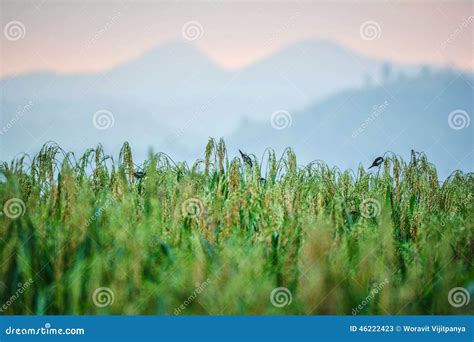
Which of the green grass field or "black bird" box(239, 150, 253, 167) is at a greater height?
"black bird" box(239, 150, 253, 167)

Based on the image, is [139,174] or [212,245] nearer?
[212,245]

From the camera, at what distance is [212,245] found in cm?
410

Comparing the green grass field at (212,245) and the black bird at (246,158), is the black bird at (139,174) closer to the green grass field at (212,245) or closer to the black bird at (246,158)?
the green grass field at (212,245)

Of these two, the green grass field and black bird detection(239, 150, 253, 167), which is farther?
black bird detection(239, 150, 253, 167)

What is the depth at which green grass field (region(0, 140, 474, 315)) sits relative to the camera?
408 centimetres

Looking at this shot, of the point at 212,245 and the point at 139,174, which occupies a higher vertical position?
the point at 139,174

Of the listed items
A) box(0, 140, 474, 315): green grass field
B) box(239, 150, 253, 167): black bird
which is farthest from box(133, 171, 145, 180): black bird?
box(239, 150, 253, 167): black bird

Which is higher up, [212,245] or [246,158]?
[246,158]

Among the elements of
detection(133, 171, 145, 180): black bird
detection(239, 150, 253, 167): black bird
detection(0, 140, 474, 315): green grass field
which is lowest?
detection(0, 140, 474, 315): green grass field

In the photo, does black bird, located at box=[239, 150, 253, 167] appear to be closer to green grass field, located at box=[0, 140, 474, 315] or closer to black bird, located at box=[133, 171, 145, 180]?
green grass field, located at box=[0, 140, 474, 315]

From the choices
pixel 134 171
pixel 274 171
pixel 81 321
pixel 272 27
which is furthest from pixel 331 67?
pixel 81 321

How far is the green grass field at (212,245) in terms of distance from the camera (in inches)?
161

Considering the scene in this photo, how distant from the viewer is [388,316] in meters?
4.27

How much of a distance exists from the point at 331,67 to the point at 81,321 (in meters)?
2.74
